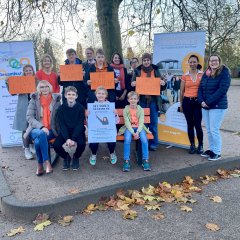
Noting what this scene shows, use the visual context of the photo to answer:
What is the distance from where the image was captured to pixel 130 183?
437cm

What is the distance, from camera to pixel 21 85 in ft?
19.2

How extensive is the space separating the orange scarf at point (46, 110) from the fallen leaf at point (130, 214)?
202 cm

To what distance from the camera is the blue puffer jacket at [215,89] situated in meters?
5.02

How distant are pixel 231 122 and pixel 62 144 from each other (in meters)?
6.61

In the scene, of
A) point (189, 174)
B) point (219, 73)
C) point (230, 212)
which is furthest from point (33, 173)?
point (219, 73)

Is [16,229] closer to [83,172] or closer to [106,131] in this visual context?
[83,172]

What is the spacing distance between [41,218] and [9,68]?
3966 mm

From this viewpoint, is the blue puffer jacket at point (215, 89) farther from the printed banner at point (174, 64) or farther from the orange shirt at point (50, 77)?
the orange shirt at point (50, 77)

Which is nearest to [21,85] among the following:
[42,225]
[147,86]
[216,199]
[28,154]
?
[28,154]

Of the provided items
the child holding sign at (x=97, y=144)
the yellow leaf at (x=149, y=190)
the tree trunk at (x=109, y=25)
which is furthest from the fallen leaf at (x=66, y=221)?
the tree trunk at (x=109, y=25)

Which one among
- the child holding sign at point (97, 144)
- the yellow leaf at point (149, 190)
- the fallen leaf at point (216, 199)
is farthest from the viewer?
the child holding sign at point (97, 144)

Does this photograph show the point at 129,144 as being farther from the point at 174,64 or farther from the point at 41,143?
the point at 174,64

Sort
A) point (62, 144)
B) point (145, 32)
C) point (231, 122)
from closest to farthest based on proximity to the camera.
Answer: point (62, 144) < point (145, 32) < point (231, 122)

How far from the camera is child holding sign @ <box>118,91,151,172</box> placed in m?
4.96
